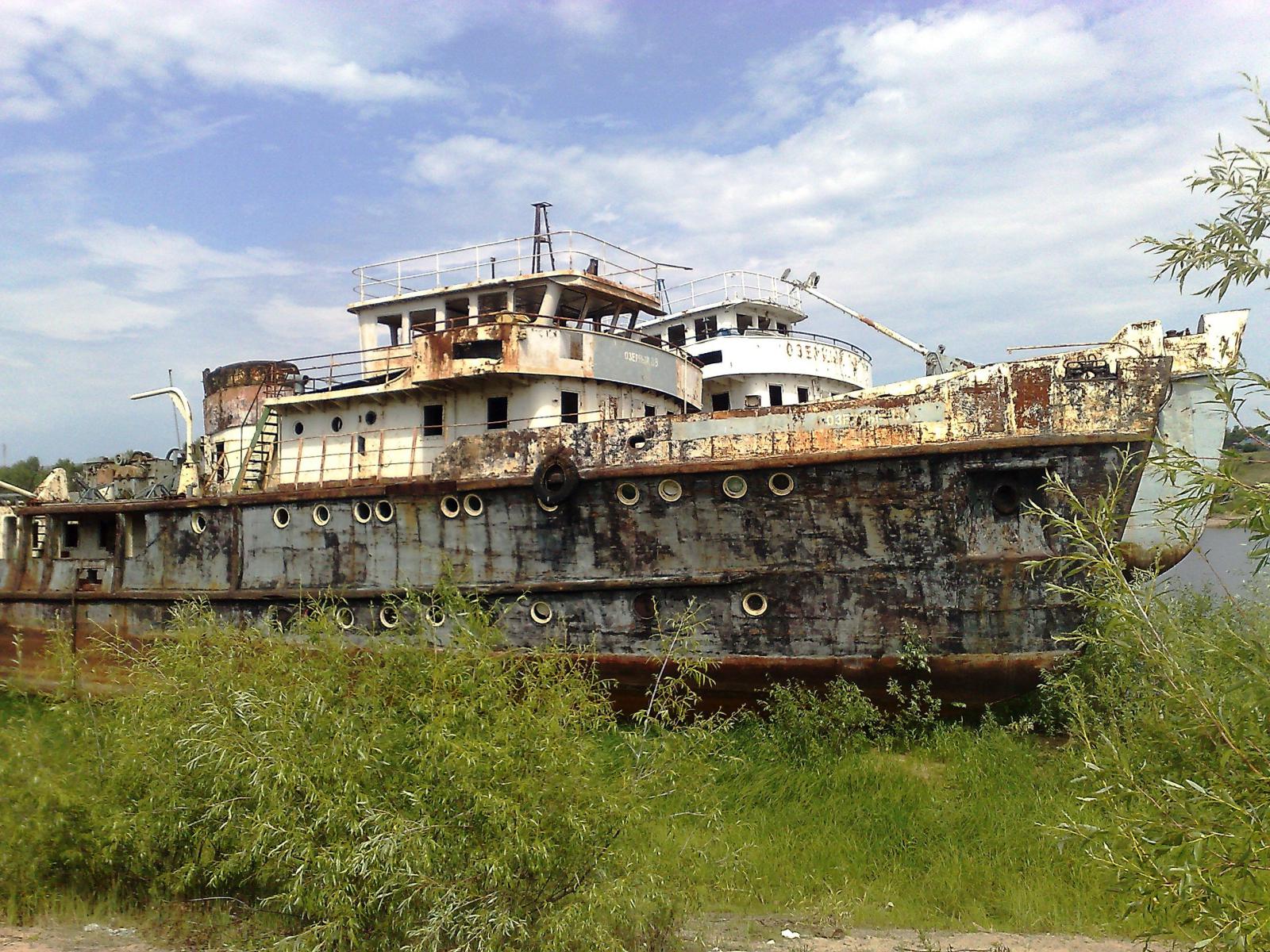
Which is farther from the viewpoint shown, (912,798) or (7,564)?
(7,564)

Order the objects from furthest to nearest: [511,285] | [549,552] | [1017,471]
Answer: [511,285] → [549,552] → [1017,471]

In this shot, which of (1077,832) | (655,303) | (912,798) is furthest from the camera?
(655,303)

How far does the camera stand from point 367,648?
6277mm

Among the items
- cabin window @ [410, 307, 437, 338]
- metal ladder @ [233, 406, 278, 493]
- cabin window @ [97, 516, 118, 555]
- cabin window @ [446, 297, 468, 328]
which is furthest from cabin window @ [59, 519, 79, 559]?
cabin window @ [446, 297, 468, 328]

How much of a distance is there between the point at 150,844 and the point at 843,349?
1589 centimetres

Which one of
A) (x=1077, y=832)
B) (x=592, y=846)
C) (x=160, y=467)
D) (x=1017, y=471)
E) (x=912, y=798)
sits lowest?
(x=912, y=798)

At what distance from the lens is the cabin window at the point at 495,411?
472 inches

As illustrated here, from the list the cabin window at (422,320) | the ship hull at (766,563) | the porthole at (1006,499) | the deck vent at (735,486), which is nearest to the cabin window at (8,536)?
the ship hull at (766,563)

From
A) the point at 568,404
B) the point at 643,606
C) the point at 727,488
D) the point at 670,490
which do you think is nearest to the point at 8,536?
the point at 568,404

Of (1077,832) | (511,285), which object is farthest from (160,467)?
(1077,832)

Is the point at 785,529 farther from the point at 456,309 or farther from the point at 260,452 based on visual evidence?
the point at 260,452

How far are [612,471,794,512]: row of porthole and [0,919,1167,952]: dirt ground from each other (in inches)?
177

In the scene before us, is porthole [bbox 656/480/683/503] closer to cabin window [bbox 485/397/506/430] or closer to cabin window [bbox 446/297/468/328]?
cabin window [bbox 485/397/506/430]

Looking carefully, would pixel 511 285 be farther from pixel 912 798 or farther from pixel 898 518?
pixel 912 798
